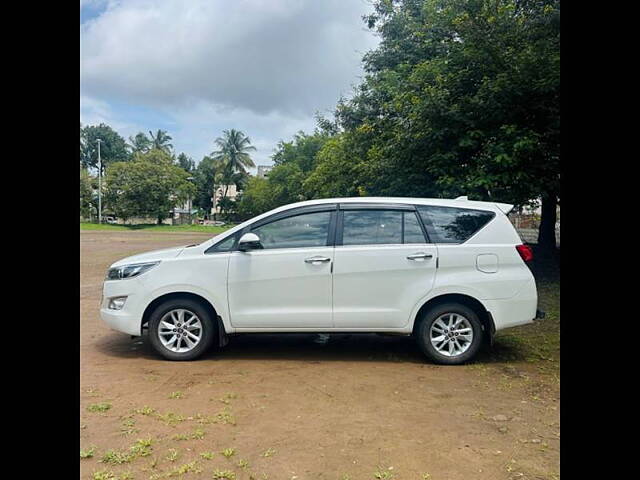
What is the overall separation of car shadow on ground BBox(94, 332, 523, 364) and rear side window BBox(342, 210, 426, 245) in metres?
1.37

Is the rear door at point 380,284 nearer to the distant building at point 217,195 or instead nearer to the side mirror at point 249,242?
the side mirror at point 249,242

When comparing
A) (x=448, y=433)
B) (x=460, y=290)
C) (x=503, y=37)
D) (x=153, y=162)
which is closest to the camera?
(x=448, y=433)

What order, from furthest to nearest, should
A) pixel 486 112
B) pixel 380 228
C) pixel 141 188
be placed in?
pixel 141 188, pixel 486 112, pixel 380 228

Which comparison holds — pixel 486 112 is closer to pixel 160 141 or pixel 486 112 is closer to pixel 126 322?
pixel 126 322

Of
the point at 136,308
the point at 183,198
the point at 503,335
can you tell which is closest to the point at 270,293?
the point at 136,308

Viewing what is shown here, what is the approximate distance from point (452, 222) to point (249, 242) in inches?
91.7

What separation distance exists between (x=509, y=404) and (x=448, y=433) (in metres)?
0.91

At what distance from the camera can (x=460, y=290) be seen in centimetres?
524

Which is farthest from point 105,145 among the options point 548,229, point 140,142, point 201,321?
point 201,321

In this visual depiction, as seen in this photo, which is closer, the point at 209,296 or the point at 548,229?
the point at 209,296

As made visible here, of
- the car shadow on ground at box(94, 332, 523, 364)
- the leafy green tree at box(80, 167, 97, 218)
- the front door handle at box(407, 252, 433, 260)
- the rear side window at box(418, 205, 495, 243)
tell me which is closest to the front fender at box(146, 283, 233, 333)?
the car shadow on ground at box(94, 332, 523, 364)

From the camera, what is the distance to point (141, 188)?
54.4 m
